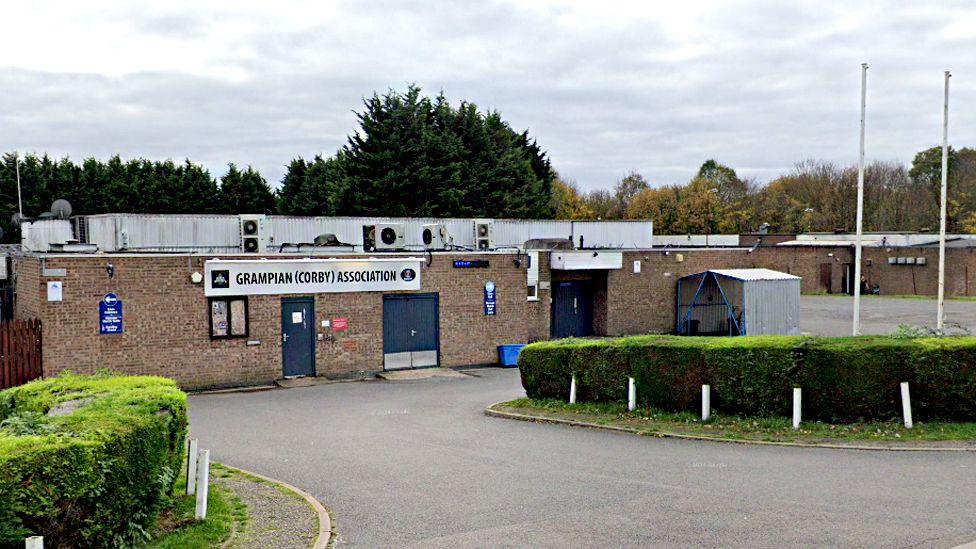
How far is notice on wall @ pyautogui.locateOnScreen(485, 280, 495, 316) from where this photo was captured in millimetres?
27750

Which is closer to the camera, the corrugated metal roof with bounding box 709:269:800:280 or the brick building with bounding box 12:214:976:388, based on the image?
the brick building with bounding box 12:214:976:388

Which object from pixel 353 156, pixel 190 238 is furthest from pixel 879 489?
pixel 353 156

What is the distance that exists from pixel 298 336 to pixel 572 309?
12180mm

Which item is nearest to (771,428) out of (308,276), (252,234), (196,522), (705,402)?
(705,402)

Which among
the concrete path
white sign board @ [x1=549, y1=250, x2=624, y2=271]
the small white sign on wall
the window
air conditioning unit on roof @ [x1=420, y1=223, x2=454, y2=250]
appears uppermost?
air conditioning unit on roof @ [x1=420, y1=223, x2=454, y2=250]

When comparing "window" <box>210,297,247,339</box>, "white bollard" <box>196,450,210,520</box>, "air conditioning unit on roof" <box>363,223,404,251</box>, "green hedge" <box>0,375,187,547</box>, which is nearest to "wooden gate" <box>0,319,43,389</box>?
"window" <box>210,297,247,339</box>

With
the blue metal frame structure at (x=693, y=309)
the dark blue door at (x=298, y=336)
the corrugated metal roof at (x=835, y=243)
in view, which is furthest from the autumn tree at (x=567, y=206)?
the dark blue door at (x=298, y=336)

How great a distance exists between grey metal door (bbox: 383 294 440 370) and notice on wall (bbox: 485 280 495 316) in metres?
1.80

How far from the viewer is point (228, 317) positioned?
76.4 feet

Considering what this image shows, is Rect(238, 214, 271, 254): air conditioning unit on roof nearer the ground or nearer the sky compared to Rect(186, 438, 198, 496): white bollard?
nearer the sky

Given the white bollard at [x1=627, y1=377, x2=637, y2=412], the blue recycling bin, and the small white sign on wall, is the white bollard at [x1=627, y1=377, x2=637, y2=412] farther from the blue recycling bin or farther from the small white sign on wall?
the small white sign on wall

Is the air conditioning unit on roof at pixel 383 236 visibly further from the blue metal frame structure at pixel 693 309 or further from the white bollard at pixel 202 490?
the white bollard at pixel 202 490

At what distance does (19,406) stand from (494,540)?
5.96 metres

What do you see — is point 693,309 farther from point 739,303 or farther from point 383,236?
point 383,236
